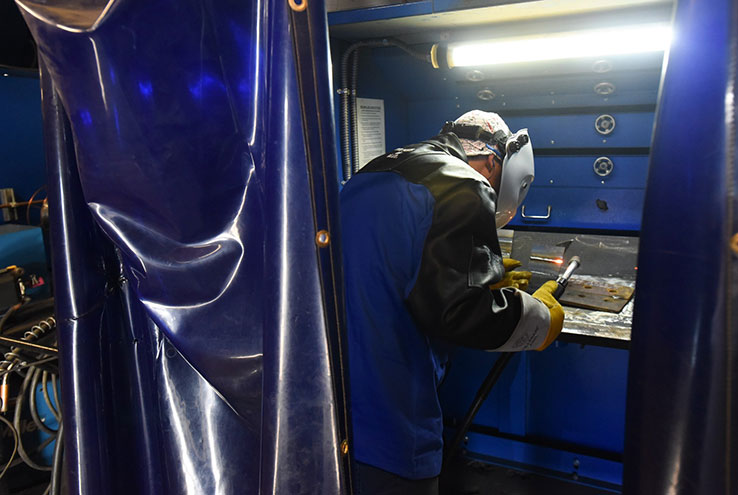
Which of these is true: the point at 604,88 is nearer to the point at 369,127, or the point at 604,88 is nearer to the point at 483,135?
the point at 483,135

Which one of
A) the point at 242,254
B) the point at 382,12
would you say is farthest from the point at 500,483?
the point at 242,254

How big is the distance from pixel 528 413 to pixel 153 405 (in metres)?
2.06

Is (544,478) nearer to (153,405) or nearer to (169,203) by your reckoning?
(153,405)

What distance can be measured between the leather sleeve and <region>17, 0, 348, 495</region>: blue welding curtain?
2.24 ft

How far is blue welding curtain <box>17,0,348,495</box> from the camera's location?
784 millimetres

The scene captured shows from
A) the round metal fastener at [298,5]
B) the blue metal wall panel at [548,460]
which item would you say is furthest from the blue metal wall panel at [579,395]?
the round metal fastener at [298,5]

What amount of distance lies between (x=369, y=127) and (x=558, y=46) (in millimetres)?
946

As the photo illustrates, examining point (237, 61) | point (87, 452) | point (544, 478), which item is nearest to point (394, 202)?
point (237, 61)

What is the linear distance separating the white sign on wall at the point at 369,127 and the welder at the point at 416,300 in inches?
31.6

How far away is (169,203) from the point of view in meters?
0.86

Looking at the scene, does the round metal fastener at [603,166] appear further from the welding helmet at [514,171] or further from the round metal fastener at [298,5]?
the round metal fastener at [298,5]

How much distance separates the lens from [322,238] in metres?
0.80

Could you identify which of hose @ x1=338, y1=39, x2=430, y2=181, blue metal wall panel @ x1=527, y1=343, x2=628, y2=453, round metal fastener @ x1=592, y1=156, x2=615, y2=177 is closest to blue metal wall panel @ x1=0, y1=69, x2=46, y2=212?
hose @ x1=338, y1=39, x2=430, y2=181

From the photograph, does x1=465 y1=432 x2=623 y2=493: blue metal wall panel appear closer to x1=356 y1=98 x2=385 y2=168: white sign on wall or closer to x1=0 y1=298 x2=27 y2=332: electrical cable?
x1=356 y1=98 x2=385 y2=168: white sign on wall
